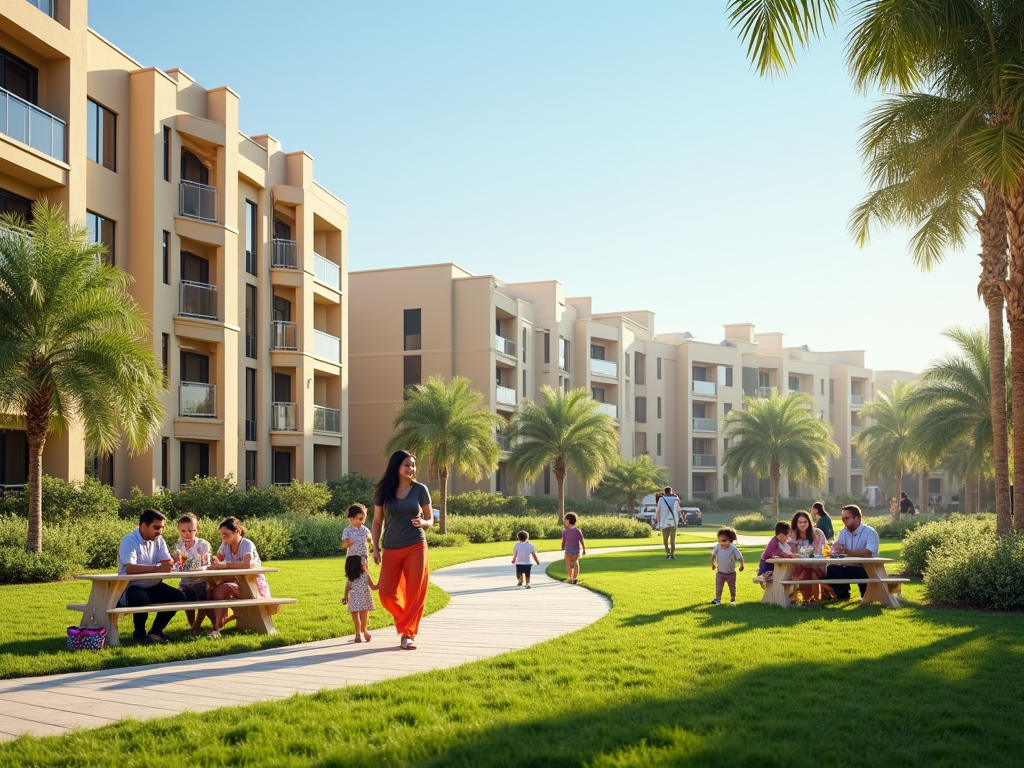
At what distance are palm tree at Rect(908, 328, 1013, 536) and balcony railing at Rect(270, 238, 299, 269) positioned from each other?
23985mm

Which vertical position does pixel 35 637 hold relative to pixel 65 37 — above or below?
below

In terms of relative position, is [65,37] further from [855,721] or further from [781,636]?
[855,721]

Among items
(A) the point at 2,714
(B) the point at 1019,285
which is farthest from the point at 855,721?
(B) the point at 1019,285

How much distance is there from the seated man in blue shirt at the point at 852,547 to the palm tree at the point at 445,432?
19374 millimetres

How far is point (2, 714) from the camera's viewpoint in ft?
22.4

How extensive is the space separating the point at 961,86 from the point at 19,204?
20515 mm

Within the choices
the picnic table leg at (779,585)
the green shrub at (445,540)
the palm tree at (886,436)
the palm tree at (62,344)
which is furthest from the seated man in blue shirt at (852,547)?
the palm tree at (886,436)

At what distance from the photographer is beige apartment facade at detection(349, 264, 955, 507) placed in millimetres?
48906

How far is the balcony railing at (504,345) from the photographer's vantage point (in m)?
50.1

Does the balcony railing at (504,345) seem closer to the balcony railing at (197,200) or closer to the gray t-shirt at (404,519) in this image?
the balcony railing at (197,200)

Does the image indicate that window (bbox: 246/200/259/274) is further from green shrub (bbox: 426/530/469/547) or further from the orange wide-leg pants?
the orange wide-leg pants

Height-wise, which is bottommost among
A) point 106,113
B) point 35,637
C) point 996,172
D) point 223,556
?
point 35,637

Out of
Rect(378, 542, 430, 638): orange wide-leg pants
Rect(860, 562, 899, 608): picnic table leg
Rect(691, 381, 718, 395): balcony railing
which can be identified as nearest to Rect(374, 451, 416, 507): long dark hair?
Rect(378, 542, 430, 638): orange wide-leg pants

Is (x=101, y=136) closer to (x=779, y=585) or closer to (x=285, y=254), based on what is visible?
(x=285, y=254)
